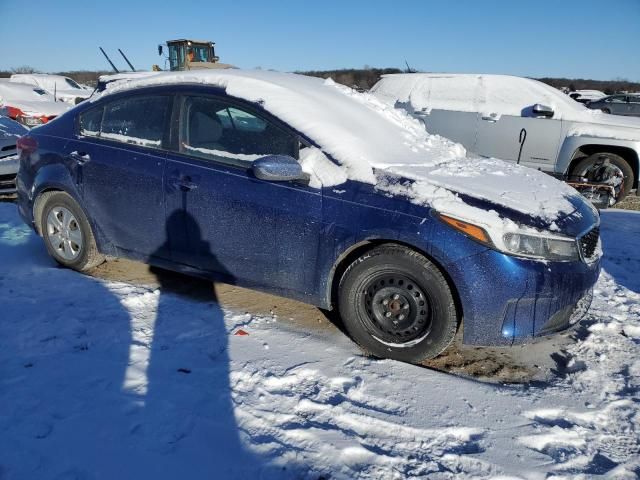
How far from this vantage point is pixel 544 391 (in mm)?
2764

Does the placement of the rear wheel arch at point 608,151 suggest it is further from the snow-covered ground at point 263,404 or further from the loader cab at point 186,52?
the loader cab at point 186,52

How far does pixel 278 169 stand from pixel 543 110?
5866 millimetres

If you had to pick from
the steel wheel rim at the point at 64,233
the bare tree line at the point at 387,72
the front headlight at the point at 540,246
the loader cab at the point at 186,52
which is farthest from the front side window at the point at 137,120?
the bare tree line at the point at 387,72

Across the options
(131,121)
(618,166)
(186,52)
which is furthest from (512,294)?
(186,52)

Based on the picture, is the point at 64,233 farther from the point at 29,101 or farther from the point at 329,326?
the point at 29,101

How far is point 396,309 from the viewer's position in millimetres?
2902

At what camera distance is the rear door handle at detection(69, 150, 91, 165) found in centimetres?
375

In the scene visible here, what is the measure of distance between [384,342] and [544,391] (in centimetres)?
95

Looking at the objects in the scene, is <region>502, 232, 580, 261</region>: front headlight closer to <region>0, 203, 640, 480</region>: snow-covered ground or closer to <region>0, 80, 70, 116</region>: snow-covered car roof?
<region>0, 203, 640, 480</region>: snow-covered ground

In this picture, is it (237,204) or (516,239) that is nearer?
(516,239)

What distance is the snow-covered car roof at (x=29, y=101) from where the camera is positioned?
38.6ft

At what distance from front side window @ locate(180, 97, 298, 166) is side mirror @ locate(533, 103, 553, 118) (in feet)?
18.3

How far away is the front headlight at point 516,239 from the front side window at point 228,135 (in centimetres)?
117

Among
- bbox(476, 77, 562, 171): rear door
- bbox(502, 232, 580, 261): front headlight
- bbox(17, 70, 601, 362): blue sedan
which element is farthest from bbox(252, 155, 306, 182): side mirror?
bbox(476, 77, 562, 171): rear door
